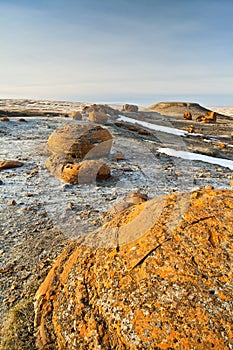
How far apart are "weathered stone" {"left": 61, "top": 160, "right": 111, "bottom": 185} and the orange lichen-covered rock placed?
438cm

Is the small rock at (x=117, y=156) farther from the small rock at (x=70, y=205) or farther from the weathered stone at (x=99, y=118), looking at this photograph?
the weathered stone at (x=99, y=118)

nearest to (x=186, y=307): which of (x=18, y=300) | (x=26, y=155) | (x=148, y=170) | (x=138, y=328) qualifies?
(x=138, y=328)

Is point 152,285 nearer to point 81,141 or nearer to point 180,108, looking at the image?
point 81,141

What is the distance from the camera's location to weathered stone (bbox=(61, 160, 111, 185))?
7.02 metres

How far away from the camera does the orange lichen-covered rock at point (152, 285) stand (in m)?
1.76

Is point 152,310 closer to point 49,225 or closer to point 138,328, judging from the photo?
point 138,328

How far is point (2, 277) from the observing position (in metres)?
3.67

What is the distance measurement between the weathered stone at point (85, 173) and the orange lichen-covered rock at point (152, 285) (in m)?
4.38

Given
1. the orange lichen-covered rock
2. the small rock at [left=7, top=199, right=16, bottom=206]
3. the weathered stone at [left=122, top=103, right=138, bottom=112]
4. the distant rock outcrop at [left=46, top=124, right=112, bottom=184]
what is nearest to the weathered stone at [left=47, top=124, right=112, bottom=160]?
the distant rock outcrop at [left=46, top=124, right=112, bottom=184]

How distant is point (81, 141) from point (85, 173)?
1.86 metres

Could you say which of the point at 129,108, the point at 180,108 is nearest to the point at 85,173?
the point at 129,108

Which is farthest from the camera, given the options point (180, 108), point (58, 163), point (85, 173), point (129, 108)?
point (180, 108)

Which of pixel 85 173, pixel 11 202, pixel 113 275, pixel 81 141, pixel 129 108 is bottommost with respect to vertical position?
pixel 129 108

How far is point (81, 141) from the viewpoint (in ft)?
28.2
